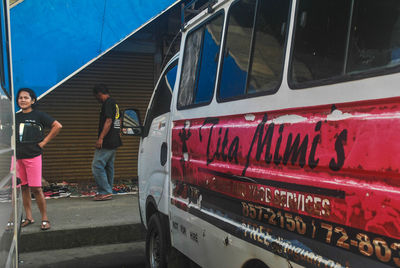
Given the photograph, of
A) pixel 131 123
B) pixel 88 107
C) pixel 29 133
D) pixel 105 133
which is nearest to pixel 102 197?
pixel 105 133

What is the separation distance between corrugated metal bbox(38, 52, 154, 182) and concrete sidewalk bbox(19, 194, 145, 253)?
2.23 m

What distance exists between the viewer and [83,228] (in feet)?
18.7

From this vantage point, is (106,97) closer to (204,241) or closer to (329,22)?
(204,241)

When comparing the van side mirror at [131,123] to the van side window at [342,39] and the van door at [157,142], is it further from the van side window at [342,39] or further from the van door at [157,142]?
the van side window at [342,39]

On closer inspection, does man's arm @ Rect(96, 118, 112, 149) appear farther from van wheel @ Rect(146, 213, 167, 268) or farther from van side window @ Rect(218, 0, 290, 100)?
van side window @ Rect(218, 0, 290, 100)

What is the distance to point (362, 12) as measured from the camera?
1829 millimetres

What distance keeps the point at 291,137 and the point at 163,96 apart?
2.34 m

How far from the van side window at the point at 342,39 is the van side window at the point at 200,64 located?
37.4 inches

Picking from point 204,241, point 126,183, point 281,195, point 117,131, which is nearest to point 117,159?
point 126,183

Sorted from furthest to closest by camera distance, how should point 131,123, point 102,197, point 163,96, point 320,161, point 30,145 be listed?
point 102,197 → point 30,145 → point 131,123 → point 163,96 → point 320,161

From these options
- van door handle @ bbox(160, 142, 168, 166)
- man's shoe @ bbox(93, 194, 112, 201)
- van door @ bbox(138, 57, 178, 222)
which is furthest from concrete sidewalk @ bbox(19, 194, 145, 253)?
van door handle @ bbox(160, 142, 168, 166)

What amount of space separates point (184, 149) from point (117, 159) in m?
6.66

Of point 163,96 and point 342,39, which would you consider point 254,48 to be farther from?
point 163,96

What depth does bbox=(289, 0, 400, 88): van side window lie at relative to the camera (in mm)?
1711
